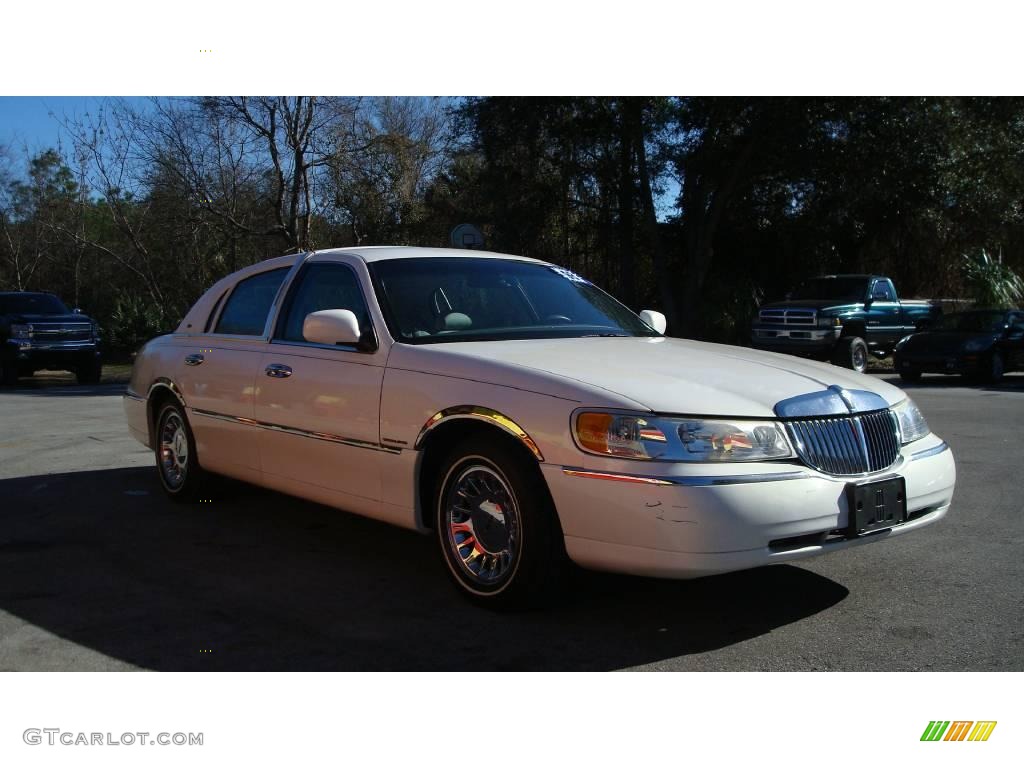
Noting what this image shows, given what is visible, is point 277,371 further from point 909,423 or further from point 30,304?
point 30,304

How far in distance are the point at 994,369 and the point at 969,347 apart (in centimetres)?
54

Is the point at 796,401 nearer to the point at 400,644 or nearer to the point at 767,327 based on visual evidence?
the point at 400,644

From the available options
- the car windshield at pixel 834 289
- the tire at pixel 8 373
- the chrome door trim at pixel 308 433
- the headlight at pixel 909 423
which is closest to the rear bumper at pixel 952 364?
the car windshield at pixel 834 289

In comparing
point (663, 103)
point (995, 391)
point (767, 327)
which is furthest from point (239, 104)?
point (995, 391)

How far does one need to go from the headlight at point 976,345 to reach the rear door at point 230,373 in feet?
47.0

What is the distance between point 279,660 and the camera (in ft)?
12.5

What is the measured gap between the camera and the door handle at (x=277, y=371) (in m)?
5.50

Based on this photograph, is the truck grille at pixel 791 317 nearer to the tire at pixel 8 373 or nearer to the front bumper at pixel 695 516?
the tire at pixel 8 373

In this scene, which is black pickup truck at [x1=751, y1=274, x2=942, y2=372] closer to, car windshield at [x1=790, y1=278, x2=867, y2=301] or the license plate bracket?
car windshield at [x1=790, y1=278, x2=867, y2=301]

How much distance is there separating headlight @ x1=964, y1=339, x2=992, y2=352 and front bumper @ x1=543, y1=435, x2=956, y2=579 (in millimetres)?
14671

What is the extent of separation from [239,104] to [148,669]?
846 inches

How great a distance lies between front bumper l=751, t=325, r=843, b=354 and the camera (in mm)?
19406

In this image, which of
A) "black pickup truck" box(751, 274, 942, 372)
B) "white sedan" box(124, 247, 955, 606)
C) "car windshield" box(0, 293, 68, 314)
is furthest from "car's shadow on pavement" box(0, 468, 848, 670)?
"black pickup truck" box(751, 274, 942, 372)

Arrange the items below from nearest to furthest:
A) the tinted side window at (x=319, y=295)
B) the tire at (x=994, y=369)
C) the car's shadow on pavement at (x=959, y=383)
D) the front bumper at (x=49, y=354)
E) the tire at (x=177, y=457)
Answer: the tinted side window at (x=319, y=295) < the tire at (x=177, y=457) < the car's shadow on pavement at (x=959, y=383) < the tire at (x=994, y=369) < the front bumper at (x=49, y=354)
